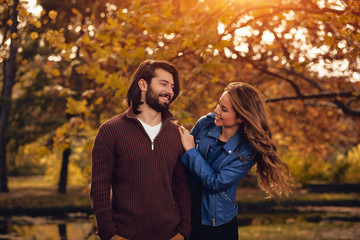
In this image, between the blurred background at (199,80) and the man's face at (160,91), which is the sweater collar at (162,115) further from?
the blurred background at (199,80)

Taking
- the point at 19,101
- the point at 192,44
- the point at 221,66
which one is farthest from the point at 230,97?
the point at 19,101

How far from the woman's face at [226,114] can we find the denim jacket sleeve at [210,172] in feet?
1.04

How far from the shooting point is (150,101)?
9.80ft

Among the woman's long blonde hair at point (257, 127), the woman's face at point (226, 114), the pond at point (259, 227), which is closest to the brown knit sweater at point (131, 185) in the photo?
the woman's face at point (226, 114)

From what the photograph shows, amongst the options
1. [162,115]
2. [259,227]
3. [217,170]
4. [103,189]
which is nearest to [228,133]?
[217,170]

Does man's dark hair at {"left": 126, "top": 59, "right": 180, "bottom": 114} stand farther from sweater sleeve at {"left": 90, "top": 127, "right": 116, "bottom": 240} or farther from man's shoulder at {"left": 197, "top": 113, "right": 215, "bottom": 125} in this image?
man's shoulder at {"left": 197, "top": 113, "right": 215, "bottom": 125}

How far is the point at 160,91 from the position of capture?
3000 mm

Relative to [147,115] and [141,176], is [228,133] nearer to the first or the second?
[147,115]

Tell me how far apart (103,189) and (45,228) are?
9.83 metres

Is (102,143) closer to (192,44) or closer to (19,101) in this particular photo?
(192,44)

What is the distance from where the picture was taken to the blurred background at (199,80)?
5.43 m

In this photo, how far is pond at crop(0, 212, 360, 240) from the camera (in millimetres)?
10273

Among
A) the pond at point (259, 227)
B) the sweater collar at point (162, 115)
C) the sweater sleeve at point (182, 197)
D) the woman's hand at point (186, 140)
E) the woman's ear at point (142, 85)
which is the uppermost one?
the woman's ear at point (142, 85)

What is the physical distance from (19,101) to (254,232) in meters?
11.6
